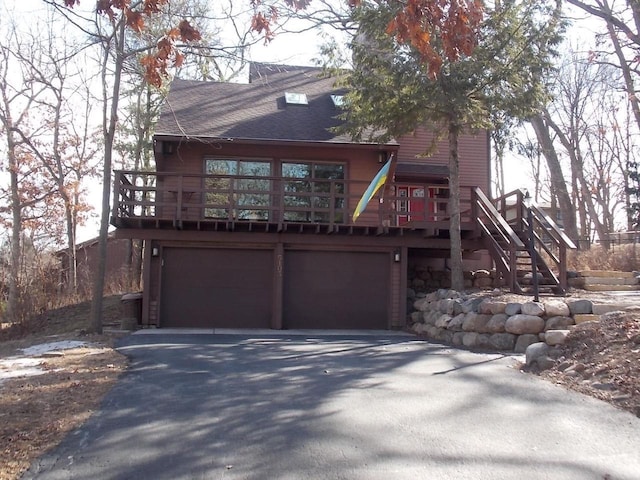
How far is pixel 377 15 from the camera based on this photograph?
503 inches

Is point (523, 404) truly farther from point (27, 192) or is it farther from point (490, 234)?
point (27, 192)

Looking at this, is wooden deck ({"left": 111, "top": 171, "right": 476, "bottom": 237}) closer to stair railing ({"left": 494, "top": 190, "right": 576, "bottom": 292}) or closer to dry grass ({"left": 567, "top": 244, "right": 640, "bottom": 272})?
stair railing ({"left": 494, "top": 190, "right": 576, "bottom": 292})

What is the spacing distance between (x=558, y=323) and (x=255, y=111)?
11.3 m

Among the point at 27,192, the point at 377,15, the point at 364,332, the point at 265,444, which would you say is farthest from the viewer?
the point at 27,192

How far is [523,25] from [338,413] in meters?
10.7

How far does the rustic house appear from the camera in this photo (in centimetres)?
1506

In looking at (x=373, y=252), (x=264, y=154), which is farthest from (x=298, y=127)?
(x=373, y=252)

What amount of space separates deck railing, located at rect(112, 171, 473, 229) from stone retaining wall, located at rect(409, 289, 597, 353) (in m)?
3.58

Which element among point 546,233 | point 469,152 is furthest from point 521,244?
point 469,152

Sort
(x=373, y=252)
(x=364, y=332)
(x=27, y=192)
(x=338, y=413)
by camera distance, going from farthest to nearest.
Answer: (x=27, y=192)
(x=373, y=252)
(x=364, y=332)
(x=338, y=413)

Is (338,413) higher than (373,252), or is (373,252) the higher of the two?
(373,252)

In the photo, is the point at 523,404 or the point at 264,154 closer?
the point at 523,404

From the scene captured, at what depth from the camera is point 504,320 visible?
10.7 meters

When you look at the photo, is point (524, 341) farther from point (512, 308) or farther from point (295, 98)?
point (295, 98)
